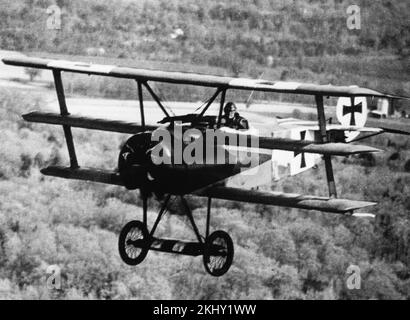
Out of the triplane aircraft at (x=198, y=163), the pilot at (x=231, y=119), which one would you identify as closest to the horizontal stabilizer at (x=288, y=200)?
the triplane aircraft at (x=198, y=163)

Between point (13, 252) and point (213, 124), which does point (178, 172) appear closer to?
point (213, 124)

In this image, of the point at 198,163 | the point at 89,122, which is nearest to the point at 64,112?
the point at 89,122

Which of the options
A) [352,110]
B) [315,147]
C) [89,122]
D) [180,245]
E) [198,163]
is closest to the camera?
[315,147]

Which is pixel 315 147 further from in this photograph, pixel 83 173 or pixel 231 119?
pixel 83 173

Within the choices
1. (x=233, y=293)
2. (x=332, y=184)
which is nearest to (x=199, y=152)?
(x=332, y=184)

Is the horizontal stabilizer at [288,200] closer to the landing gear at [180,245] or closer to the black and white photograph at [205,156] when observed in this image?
the black and white photograph at [205,156]

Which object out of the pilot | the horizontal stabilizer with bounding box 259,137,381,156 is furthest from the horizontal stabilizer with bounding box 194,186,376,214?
the pilot

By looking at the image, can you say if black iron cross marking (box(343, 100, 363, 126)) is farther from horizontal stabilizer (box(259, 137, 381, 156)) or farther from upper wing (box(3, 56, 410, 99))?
horizontal stabilizer (box(259, 137, 381, 156))
